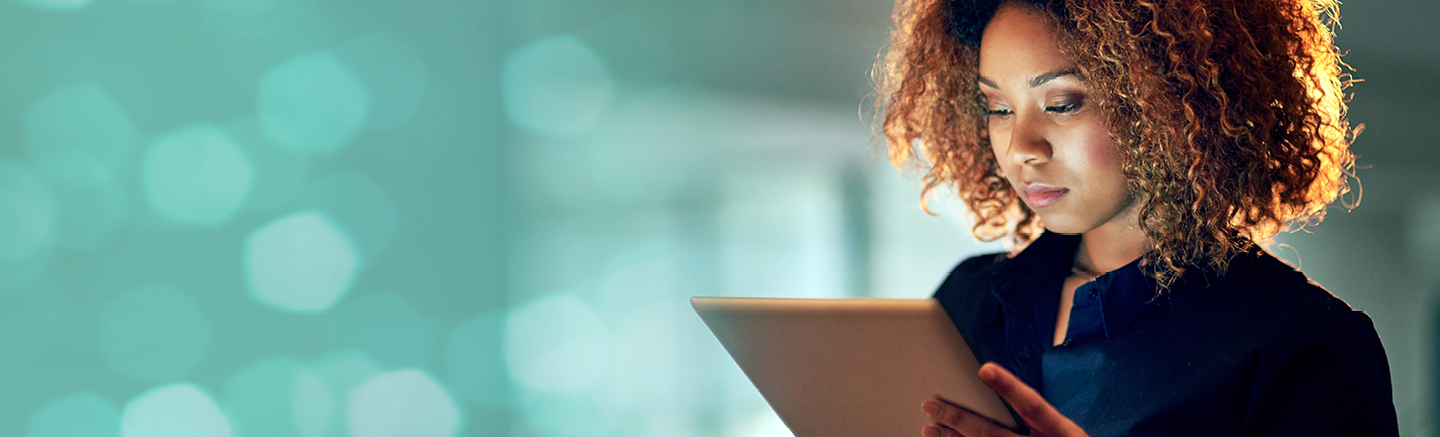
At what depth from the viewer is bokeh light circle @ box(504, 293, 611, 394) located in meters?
1.72

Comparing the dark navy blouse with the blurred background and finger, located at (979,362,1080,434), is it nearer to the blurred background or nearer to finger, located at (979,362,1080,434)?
finger, located at (979,362,1080,434)

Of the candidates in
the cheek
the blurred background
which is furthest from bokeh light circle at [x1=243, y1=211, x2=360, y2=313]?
the cheek

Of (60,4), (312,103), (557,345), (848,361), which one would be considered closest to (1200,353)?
(848,361)

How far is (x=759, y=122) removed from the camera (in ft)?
6.77

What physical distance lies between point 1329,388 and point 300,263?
136 cm

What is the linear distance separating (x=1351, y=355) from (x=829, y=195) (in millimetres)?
1469

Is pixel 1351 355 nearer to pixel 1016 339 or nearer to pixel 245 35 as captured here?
pixel 1016 339

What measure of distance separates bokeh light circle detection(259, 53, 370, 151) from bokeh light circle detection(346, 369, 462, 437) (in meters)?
0.40

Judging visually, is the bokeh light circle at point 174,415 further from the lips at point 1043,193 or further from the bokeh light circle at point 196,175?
the lips at point 1043,193

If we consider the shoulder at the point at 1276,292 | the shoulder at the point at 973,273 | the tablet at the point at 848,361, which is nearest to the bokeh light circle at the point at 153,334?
the tablet at the point at 848,361

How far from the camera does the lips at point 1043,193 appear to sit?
2.92ft

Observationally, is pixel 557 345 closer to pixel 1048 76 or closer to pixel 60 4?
pixel 60 4

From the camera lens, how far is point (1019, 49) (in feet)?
2.94

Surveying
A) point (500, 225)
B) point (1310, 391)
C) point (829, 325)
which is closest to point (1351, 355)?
point (1310, 391)
